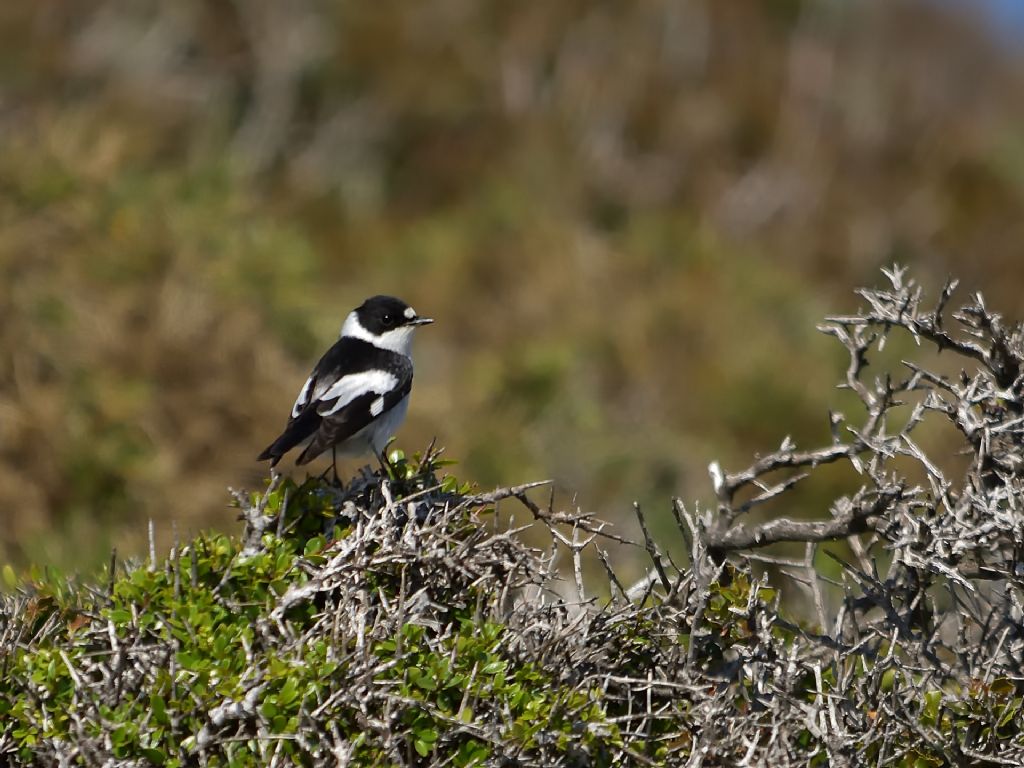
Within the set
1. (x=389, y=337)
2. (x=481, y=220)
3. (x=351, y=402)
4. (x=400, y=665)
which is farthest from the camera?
(x=481, y=220)

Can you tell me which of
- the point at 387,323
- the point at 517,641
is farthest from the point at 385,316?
the point at 517,641

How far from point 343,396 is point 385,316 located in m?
1.12

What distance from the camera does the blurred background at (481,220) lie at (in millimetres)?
9273

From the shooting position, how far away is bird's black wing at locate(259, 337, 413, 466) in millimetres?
5418

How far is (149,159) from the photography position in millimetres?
12266

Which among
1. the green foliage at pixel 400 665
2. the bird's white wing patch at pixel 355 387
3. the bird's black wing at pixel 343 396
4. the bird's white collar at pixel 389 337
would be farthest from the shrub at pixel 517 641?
the bird's white collar at pixel 389 337

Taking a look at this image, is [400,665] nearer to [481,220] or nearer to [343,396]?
[343,396]

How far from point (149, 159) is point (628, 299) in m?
5.00

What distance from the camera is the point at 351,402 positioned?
5609 millimetres

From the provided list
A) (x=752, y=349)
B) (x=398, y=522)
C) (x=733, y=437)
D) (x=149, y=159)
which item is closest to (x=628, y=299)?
(x=752, y=349)

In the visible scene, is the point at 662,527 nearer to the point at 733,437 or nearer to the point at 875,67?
the point at 733,437

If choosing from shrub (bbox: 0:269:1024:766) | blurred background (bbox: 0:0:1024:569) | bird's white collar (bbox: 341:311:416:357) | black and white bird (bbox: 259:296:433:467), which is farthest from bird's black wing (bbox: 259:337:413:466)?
blurred background (bbox: 0:0:1024:569)

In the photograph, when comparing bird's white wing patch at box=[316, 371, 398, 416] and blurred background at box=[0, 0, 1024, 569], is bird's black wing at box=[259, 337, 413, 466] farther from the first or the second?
blurred background at box=[0, 0, 1024, 569]

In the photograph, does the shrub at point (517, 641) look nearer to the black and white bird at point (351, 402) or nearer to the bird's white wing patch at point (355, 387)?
the black and white bird at point (351, 402)
